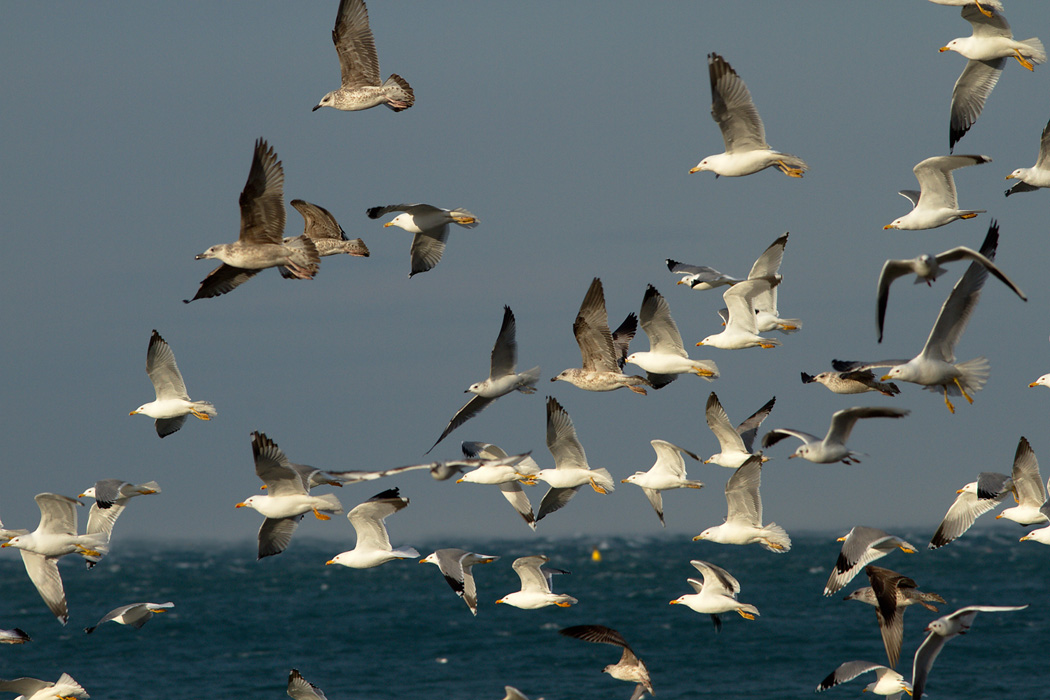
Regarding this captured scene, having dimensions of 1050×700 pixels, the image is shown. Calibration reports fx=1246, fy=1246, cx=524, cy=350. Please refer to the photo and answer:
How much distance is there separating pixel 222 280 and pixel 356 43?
3.79 m

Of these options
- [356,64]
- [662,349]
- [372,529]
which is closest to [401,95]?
[356,64]

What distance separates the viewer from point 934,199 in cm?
1519

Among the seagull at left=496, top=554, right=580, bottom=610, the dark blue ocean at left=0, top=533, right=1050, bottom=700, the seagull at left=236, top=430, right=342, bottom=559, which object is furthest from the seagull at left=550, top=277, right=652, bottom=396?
the dark blue ocean at left=0, top=533, right=1050, bottom=700

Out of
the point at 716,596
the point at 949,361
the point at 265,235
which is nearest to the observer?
the point at 949,361

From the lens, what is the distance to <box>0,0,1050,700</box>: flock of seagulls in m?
13.7

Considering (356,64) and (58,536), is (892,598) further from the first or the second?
(58,536)

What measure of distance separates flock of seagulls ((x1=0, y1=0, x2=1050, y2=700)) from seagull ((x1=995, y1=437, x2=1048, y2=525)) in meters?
0.02

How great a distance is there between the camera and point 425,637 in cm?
5275

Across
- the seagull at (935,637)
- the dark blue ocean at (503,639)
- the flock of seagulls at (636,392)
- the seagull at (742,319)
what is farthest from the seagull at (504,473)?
the dark blue ocean at (503,639)

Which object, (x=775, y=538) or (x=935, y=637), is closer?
(x=935, y=637)

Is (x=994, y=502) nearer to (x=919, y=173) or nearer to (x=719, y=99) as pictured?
(x=919, y=173)

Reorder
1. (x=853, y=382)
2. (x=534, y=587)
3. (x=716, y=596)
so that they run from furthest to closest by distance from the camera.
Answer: (x=534, y=587)
(x=716, y=596)
(x=853, y=382)

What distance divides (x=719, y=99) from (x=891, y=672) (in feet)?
26.9

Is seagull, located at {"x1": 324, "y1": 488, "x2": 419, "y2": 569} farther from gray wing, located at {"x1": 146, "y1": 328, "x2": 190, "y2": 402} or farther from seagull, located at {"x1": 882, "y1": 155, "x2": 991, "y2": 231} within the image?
seagull, located at {"x1": 882, "y1": 155, "x2": 991, "y2": 231}
